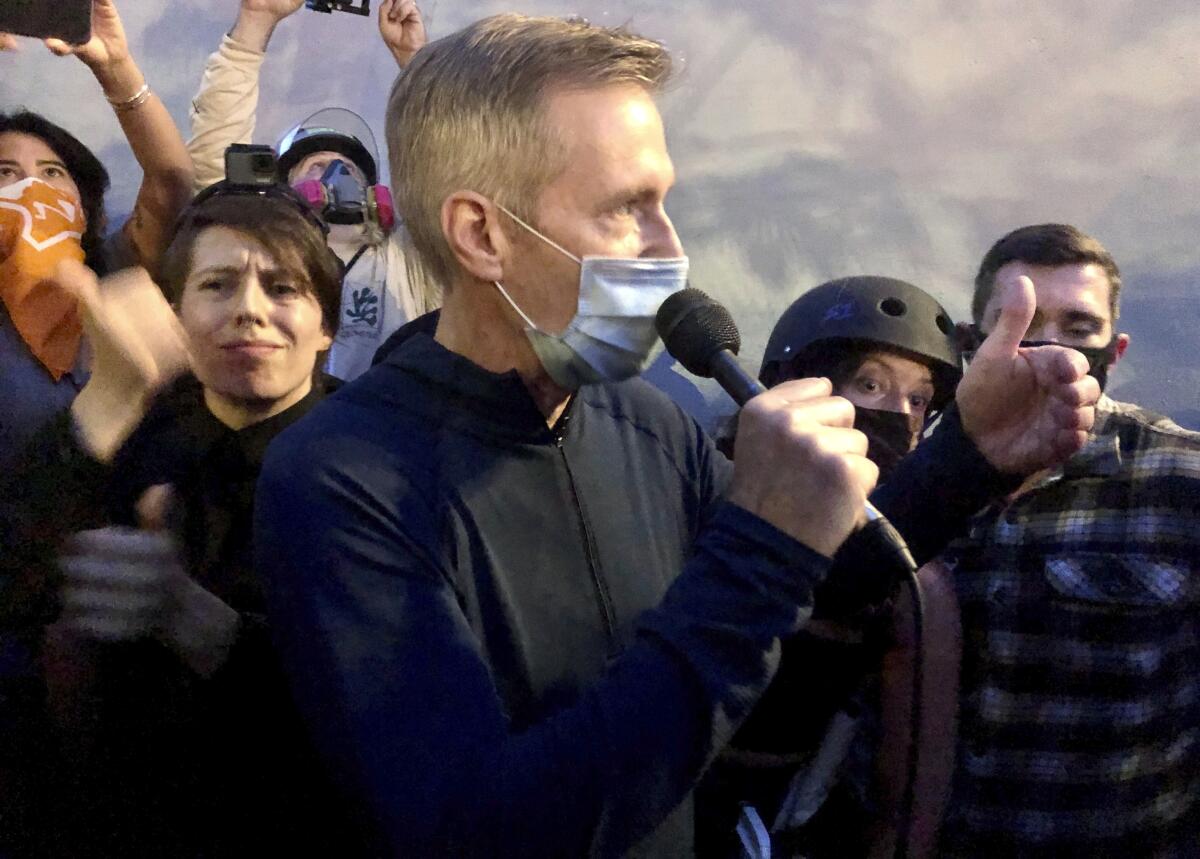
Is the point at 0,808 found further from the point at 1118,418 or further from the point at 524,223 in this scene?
the point at 1118,418

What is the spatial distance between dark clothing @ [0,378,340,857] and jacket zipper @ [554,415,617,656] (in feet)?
1.59

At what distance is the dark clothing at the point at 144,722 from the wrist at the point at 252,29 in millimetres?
988

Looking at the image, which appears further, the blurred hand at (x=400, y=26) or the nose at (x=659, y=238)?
the blurred hand at (x=400, y=26)

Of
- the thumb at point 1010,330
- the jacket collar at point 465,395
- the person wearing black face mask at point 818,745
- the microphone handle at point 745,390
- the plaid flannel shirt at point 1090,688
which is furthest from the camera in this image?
the plaid flannel shirt at point 1090,688

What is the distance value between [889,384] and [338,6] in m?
1.46

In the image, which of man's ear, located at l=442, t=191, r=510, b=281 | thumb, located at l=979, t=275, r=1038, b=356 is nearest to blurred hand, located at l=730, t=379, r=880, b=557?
man's ear, located at l=442, t=191, r=510, b=281

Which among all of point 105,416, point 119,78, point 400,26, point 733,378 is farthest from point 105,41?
point 733,378

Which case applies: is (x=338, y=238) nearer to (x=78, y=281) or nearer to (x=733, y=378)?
(x=78, y=281)

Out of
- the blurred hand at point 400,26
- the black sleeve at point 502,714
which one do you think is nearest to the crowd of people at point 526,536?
the black sleeve at point 502,714

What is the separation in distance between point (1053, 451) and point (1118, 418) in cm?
47

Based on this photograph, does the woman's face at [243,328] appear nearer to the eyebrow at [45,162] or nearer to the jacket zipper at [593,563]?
the eyebrow at [45,162]

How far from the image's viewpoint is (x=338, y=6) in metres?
2.08

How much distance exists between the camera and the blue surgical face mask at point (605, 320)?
1.00 m

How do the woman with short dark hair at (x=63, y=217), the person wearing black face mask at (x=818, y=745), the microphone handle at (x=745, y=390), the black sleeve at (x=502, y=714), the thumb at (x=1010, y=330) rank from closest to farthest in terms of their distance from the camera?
the black sleeve at (x=502, y=714) → the microphone handle at (x=745, y=390) → the thumb at (x=1010, y=330) → the person wearing black face mask at (x=818, y=745) → the woman with short dark hair at (x=63, y=217)
